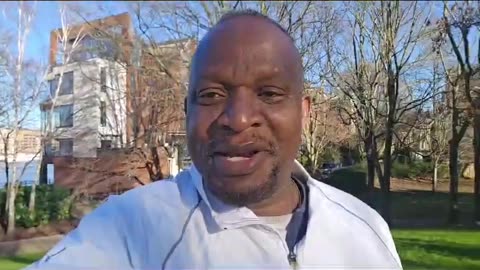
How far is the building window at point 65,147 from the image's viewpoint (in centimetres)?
463

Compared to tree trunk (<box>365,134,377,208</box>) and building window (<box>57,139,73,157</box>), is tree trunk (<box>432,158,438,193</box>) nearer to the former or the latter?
tree trunk (<box>365,134,377,208</box>)

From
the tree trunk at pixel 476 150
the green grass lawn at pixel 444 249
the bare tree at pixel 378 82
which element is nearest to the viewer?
the bare tree at pixel 378 82

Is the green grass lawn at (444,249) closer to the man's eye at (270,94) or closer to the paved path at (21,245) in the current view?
the paved path at (21,245)

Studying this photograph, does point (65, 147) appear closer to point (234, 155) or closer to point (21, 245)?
point (21, 245)

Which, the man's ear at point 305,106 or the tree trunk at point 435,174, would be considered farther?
the tree trunk at point 435,174

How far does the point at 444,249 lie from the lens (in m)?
3.13

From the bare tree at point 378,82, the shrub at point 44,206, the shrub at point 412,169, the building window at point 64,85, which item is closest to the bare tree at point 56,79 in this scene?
the building window at point 64,85

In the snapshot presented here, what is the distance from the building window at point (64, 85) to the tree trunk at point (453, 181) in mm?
3325

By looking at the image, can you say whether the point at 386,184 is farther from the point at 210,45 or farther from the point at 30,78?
the point at 30,78

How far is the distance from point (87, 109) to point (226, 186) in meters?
4.73

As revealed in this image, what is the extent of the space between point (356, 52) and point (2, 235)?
4.69m

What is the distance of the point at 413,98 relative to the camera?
1979 millimetres

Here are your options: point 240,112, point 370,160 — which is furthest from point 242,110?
point 370,160

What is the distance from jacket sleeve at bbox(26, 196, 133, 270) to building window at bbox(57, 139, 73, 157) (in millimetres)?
4398
